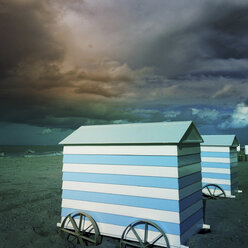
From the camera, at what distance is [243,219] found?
7.89 m

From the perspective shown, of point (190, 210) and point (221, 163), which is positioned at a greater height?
point (221, 163)

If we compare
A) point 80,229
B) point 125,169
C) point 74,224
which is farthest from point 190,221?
point 74,224

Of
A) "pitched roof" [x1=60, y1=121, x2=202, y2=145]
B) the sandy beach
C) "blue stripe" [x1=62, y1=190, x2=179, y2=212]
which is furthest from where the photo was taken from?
the sandy beach

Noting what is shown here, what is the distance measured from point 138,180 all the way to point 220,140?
25.7ft

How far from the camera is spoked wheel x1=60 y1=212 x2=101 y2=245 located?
6.15 metres

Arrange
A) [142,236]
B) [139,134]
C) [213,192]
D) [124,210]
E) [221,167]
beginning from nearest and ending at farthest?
[142,236] → [124,210] → [139,134] → [213,192] → [221,167]

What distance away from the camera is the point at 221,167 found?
38.0 ft

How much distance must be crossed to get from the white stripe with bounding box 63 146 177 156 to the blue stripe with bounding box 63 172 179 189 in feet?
2.04

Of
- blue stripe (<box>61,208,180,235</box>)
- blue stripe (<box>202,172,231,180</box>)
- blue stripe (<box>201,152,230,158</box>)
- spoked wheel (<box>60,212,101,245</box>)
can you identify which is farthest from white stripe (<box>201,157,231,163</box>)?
spoked wheel (<box>60,212,101,245</box>)

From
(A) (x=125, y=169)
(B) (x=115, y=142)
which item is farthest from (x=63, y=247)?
(B) (x=115, y=142)

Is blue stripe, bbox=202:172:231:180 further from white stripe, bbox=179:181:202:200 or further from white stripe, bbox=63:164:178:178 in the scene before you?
white stripe, bbox=63:164:178:178

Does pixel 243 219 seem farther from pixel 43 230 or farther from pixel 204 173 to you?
pixel 43 230

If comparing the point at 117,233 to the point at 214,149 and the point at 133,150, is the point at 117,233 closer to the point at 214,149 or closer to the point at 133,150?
the point at 133,150

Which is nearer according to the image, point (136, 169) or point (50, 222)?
point (136, 169)
